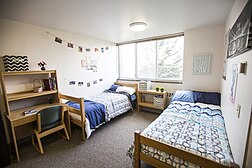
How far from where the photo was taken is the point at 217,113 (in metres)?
2.11

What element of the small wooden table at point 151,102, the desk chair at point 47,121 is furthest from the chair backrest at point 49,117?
the small wooden table at point 151,102

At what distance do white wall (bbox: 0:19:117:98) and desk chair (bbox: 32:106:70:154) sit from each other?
3.11 feet

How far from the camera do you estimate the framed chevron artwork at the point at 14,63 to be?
77.9 inches

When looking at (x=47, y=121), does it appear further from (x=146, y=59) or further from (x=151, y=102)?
(x=146, y=59)

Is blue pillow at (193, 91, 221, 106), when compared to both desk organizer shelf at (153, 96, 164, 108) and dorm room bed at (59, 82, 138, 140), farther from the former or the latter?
dorm room bed at (59, 82, 138, 140)

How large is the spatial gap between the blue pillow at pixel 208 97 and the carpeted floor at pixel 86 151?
1.43m

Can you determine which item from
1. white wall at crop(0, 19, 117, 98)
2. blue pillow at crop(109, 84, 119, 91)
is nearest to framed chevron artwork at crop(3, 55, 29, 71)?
white wall at crop(0, 19, 117, 98)

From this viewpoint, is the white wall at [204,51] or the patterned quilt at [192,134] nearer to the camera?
the patterned quilt at [192,134]

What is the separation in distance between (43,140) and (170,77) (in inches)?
136

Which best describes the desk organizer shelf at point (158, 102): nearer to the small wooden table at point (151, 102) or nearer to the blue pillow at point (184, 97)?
the small wooden table at point (151, 102)

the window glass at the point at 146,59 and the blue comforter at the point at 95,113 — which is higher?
the window glass at the point at 146,59

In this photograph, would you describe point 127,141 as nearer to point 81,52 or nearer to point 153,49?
point 81,52

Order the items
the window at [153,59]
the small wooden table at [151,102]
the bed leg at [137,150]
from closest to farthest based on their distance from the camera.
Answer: the bed leg at [137,150], the small wooden table at [151,102], the window at [153,59]

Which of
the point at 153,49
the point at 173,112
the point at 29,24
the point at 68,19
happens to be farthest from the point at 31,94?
the point at 153,49
